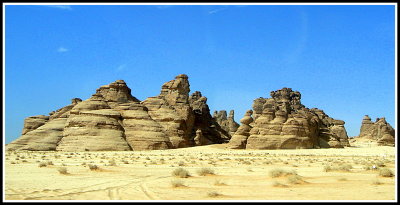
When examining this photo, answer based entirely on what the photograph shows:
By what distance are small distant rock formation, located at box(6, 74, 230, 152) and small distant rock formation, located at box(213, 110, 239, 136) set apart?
22.6 metres

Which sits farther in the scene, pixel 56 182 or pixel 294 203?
pixel 56 182

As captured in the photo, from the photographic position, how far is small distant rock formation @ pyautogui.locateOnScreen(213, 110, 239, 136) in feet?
341

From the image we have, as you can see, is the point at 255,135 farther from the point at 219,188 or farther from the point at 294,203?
the point at 294,203

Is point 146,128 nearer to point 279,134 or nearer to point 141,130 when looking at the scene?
point 141,130

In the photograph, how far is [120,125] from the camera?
198 ft

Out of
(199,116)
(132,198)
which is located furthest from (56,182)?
(199,116)

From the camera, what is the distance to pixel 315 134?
6450 centimetres

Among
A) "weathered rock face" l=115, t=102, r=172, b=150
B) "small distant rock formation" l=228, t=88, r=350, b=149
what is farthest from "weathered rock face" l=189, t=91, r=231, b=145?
"small distant rock formation" l=228, t=88, r=350, b=149

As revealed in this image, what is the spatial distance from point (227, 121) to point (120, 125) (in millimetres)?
52380

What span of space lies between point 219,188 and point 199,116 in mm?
69583

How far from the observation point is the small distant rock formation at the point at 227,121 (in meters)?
104

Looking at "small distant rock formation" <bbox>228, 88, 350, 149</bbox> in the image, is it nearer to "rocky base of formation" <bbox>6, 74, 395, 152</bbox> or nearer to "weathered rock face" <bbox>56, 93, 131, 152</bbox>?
"rocky base of formation" <bbox>6, 74, 395, 152</bbox>

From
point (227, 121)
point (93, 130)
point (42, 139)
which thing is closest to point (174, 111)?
point (93, 130)

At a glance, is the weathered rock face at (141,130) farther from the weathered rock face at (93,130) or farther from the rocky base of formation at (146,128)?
the weathered rock face at (93,130)
